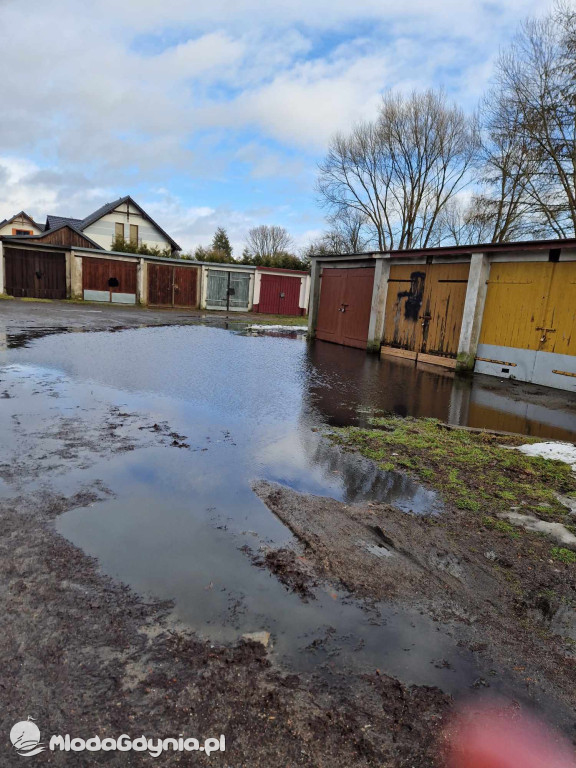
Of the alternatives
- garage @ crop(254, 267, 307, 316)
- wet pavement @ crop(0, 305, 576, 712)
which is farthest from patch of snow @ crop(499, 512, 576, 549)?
garage @ crop(254, 267, 307, 316)

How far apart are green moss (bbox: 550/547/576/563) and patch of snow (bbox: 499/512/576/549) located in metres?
0.08

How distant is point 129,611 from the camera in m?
2.30

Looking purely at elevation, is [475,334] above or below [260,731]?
above

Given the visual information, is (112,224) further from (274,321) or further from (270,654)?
(270,654)

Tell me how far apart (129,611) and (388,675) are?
1.23m

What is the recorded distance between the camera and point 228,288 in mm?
31250

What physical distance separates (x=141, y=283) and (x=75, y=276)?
11.9ft

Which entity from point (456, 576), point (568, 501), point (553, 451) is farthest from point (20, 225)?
point (456, 576)

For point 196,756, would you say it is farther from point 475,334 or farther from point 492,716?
point 475,334

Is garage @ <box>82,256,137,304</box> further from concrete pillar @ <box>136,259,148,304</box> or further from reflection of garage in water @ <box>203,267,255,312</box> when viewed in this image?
reflection of garage in water @ <box>203,267,255,312</box>

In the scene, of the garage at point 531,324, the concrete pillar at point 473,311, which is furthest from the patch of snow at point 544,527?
the concrete pillar at point 473,311

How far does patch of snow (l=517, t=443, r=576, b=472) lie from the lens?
17.1ft

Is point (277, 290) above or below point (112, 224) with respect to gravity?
below

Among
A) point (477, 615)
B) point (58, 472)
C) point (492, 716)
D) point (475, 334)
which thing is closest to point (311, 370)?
point (475, 334)
